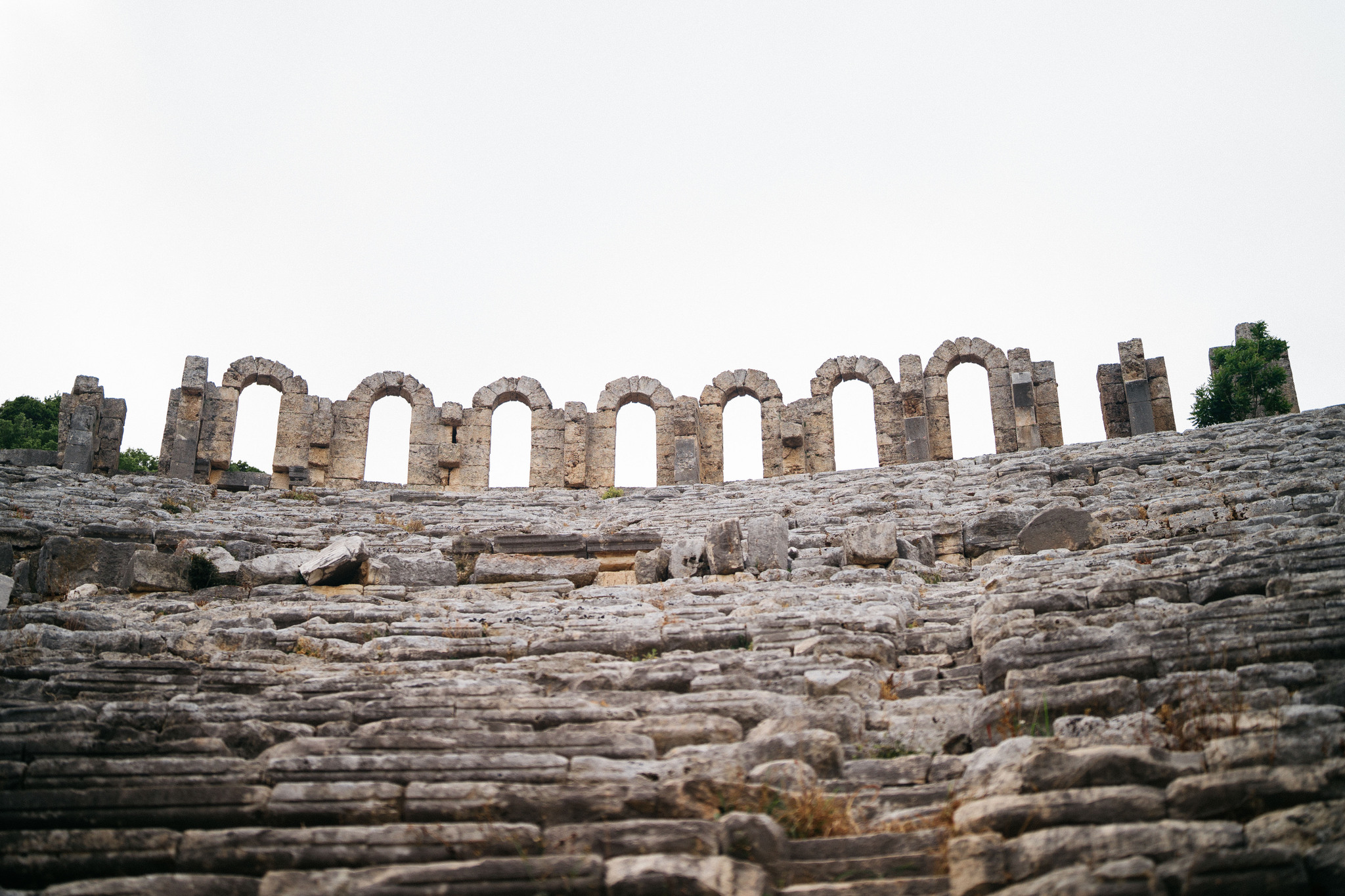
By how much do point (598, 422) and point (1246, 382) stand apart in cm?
1432

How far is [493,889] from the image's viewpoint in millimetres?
4797

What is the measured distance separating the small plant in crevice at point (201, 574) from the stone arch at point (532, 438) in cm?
1195

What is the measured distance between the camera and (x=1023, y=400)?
79.5 feet

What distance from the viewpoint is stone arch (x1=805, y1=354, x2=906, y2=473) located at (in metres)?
24.3

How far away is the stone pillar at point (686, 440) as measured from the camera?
2434 cm

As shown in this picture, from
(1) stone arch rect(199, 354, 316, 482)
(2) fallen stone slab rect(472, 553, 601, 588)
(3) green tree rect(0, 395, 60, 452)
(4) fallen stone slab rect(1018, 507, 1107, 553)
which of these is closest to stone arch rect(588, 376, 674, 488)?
(1) stone arch rect(199, 354, 316, 482)

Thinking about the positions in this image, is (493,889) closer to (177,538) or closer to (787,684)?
(787,684)

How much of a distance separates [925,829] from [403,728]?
10.6 ft

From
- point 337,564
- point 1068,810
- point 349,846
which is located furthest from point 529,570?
point 1068,810

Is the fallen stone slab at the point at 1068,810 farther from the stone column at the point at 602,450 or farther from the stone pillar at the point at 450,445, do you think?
the stone pillar at the point at 450,445

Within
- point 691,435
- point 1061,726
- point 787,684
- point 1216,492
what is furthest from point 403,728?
point 691,435

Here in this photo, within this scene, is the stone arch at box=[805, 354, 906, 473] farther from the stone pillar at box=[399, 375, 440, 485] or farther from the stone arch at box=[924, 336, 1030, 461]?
the stone pillar at box=[399, 375, 440, 485]

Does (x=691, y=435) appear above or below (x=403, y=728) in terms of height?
above

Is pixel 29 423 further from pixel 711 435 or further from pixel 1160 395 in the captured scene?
pixel 1160 395
